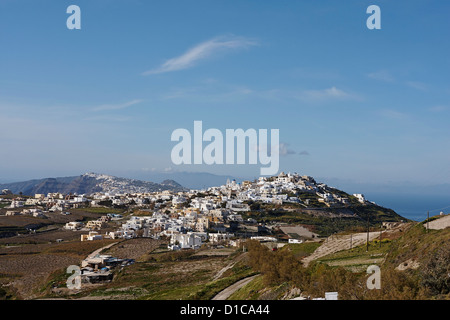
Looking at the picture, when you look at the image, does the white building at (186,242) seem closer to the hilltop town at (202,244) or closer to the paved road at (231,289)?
the hilltop town at (202,244)

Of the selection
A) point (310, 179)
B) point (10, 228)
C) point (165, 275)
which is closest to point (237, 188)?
point (310, 179)

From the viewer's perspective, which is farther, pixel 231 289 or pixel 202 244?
pixel 202 244

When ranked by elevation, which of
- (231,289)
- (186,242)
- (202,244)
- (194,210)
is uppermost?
(231,289)

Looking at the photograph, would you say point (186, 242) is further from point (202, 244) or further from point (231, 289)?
point (231, 289)

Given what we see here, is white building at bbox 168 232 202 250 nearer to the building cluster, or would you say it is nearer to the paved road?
the building cluster

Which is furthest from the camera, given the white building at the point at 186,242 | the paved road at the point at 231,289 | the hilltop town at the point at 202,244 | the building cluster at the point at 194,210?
the building cluster at the point at 194,210

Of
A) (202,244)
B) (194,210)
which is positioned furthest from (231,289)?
(194,210)

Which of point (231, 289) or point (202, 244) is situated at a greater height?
point (231, 289)

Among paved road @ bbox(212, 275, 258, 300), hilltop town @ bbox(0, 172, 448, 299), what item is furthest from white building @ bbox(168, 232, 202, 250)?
paved road @ bbox(212, 275, 258, 300)

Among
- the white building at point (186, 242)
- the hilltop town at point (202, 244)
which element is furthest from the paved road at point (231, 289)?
the white building at point (186, 242)
